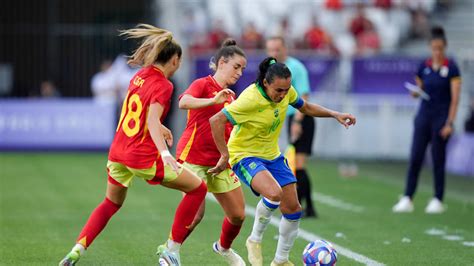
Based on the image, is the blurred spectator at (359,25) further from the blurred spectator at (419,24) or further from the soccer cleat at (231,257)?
the soccer cleat at (231,257)

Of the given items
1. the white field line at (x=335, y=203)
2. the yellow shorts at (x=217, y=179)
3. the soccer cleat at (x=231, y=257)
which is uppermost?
the yellow shorts at (x=217, y=179)

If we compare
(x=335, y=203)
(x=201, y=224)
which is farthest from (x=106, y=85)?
(x=201, y=224)

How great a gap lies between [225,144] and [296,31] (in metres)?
19.7

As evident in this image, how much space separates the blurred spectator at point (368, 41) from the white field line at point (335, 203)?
1030 centimetres

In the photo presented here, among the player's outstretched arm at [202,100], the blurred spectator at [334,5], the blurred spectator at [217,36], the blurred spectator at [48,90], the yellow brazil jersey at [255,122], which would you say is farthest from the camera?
the blurred spectator at [334,5]

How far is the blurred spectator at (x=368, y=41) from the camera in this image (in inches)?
1040

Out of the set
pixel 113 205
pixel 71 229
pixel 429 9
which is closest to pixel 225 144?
pixel 113 205

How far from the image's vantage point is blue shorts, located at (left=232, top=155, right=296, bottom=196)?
8914mm

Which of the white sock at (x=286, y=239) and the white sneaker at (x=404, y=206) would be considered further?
the white sneaker at (x=404, y=206)

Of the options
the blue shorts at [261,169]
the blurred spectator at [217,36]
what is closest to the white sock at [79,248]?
the blue shorts at [261,169]

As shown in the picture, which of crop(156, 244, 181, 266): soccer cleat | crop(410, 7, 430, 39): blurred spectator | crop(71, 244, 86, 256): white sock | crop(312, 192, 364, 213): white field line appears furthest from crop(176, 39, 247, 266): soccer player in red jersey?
crop(410, 7, 430, 39): blurred spectator

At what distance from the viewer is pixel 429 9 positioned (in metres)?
29.2

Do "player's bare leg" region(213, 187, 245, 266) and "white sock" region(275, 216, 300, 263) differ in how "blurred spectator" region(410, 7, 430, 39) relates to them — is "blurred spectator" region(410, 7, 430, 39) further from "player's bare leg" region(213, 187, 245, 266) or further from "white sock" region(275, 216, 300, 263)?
"white sock" region(275, 216, 300, 263)

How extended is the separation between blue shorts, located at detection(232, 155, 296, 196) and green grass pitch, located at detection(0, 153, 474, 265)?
2.88 feet
